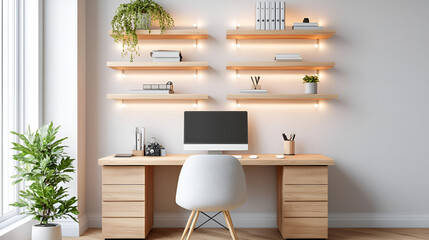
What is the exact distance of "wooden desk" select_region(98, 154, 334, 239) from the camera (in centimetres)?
315

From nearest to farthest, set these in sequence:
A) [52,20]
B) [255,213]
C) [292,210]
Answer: [292,210] → [52,20] → [255,213]

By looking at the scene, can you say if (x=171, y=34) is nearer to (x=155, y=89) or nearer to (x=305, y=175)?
(x=155, y=89)

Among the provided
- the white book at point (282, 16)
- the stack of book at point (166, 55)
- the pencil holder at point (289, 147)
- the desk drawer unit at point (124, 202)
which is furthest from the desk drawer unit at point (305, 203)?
the stack of book at point (166, 55)

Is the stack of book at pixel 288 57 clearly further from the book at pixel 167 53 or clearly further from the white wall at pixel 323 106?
the book at pixel 167 53

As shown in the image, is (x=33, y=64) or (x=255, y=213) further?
(x=255, y=213)

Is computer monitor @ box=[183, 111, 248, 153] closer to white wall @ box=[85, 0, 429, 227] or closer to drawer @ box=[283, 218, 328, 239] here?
white wall @ box=[85, 0, 429, 227]

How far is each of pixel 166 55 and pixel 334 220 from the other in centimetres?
244

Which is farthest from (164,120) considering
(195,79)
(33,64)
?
(33,64)

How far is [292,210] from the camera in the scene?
3164 mm

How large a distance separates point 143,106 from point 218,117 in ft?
2.73

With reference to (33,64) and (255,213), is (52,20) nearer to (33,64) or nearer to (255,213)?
(33,64)

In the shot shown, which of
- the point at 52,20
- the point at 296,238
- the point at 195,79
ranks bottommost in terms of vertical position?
the point at 296,238

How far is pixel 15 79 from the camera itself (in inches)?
125

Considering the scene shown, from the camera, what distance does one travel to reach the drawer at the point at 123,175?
10.3ft
